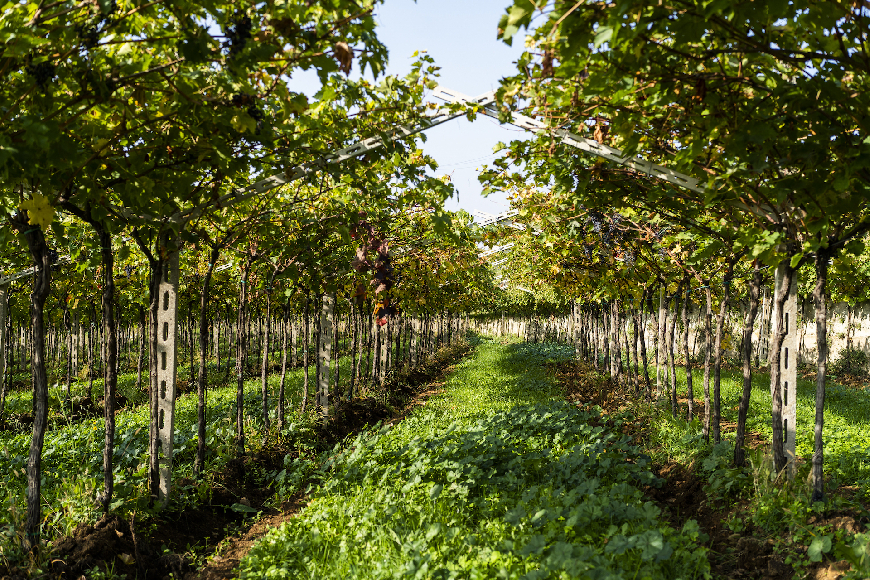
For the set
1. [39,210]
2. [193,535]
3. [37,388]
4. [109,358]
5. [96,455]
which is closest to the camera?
[39,210]

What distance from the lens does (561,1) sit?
8.31ft

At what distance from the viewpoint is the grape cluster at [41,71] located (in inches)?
113

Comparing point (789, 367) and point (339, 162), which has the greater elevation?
point (339, 162)

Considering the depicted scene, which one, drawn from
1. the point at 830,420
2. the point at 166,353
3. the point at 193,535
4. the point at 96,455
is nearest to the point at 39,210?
the point at 166,353

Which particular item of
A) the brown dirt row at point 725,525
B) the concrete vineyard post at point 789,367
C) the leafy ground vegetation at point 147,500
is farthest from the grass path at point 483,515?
the concrete vineyard post at point 789,367

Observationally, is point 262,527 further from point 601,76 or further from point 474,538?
point 601,76

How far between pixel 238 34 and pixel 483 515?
13.6ft

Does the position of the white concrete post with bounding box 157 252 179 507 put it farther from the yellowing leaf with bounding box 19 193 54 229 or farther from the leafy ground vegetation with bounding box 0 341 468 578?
the yellowing leaf with bounding box 19 193 54 229

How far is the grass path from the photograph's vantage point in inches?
134

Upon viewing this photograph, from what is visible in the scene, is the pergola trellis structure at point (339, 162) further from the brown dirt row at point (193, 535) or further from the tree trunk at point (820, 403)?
the brown dirt row at point (193, 535)

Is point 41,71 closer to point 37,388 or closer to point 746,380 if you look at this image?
point 37,388

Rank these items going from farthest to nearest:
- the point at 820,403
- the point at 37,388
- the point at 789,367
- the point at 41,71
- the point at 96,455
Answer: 1. the point at 96,455
2. the point at 789,367
3. the point at 820,403
4. the point at 37,388
5. the point at 41,71

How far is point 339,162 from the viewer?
5.11m

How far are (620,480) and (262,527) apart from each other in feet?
12.8
